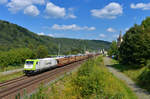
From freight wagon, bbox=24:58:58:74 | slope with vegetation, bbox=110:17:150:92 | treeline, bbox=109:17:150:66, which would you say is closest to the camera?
freight wagon, bbox=24:58:58:74

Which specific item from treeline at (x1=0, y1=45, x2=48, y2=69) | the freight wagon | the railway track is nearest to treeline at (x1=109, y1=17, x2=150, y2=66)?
the railway track

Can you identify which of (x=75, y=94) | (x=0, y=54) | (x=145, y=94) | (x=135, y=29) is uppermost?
(x=135, y=29)

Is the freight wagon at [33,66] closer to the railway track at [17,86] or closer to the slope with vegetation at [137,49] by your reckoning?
the railway track at [17,86]

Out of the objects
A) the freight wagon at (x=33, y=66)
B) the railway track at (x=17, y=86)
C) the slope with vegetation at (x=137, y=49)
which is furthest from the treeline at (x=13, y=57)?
the slope with vegetation at (x=137, y=49)

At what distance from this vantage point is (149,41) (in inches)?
1073

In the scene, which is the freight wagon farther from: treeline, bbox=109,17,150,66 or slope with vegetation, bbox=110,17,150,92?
treeline, bbox=109,17,150,66

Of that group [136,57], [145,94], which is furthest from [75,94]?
[136,57]

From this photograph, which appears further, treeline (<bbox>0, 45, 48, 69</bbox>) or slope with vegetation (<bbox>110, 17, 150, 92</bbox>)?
treeline (<bbox>0, 45, 48, 69</bbox>)

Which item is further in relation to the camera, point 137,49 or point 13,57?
point 13,57

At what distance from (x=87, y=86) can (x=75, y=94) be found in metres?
1.13

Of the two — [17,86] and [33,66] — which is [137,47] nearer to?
[33,66]

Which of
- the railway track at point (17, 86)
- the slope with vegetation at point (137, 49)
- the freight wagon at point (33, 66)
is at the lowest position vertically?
the railway track at point (17, 86)

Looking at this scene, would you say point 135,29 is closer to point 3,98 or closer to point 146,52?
point 146,52

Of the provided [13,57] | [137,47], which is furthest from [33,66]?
[137,47]
